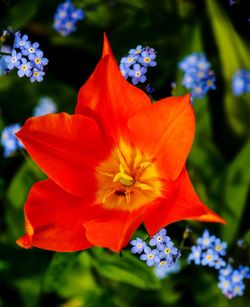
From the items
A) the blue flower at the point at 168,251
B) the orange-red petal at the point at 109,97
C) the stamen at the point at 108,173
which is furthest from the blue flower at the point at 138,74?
the blue flower at the point at 168,251

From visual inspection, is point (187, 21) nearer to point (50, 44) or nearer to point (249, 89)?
point (249, 89)

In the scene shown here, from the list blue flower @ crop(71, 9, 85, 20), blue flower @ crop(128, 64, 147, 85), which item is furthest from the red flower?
blue flower @ crop(71, 9, 85, 20)

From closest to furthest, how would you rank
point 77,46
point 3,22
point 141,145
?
point 141,145, point 3,22, point 77,46

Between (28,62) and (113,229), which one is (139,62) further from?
(113,229)

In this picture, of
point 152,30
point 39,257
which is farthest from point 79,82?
point 39,257

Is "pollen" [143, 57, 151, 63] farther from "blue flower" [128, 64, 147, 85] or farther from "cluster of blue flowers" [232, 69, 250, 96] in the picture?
"cluster of blue flowers" [232, 69, 250, 96]
